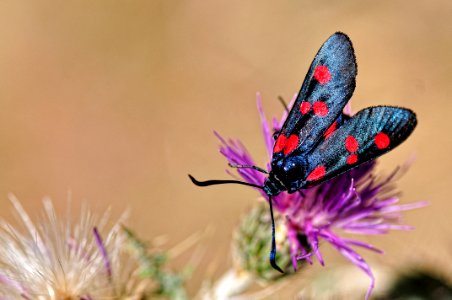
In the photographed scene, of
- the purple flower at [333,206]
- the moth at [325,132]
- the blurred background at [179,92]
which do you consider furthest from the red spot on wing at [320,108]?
the blurred background at [179,92]

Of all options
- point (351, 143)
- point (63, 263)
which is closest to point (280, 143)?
point (351, 143)

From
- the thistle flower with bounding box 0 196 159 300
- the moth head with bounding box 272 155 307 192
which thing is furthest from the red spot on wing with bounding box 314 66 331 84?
the thistle flower with bounding box 0 196 159 300

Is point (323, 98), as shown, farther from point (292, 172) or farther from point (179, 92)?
point (179, 92)

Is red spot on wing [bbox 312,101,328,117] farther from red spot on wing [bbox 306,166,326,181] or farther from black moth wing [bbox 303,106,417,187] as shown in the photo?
red spot on wing [bbox 306,166,326,181]

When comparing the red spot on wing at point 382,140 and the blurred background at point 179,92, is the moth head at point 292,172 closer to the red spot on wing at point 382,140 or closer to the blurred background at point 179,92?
the red spot on wing at point 382,140

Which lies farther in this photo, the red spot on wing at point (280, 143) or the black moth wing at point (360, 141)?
the red spot on wing at point (280, 143)

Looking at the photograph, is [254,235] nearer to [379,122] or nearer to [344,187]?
[344,187]

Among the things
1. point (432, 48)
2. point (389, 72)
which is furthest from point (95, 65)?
point (432, 48)
